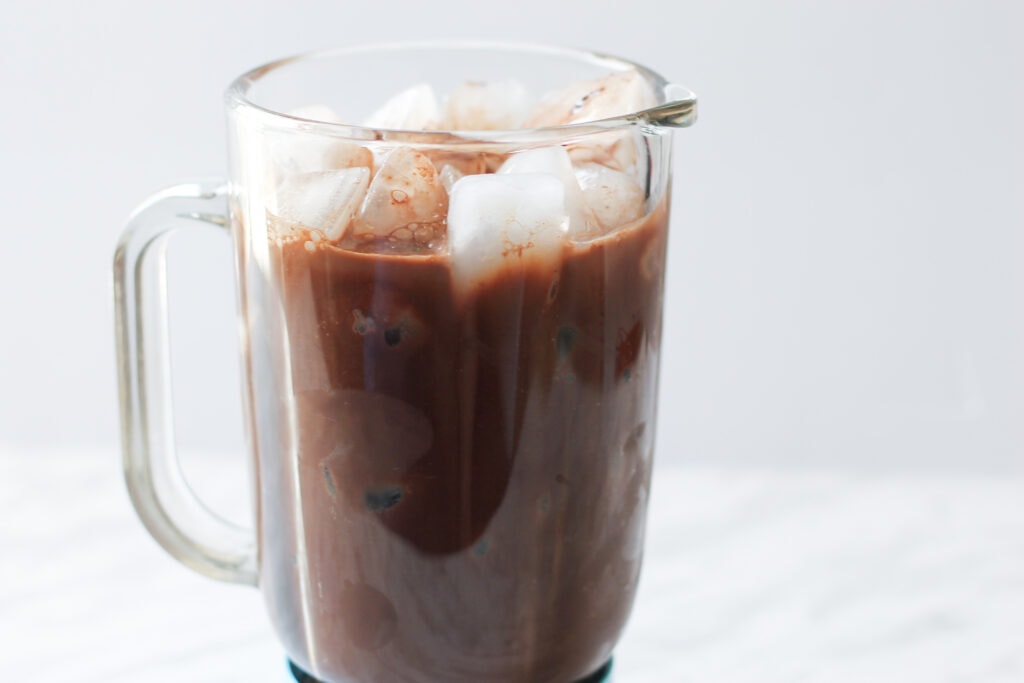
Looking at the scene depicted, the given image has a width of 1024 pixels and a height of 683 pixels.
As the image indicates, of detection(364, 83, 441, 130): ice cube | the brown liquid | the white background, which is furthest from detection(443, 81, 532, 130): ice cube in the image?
the white background

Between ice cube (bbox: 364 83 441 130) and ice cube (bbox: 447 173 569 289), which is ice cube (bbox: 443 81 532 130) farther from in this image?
ice cube (bbox: 447 173 569 289)

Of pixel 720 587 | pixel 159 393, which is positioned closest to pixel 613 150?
pixel 159 393

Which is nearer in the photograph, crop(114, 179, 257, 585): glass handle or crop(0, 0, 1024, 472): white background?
crop(114, 179, 257, 585): glass handle

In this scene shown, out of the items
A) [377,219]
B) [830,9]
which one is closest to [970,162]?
[830,9]

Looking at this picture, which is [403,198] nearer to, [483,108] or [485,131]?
[485,131]

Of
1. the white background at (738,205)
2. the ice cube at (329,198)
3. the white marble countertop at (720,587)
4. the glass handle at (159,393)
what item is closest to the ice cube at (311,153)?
the ice cube at (329,198)

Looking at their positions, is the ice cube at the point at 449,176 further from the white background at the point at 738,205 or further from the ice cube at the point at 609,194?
the white background at the point at 738,205
